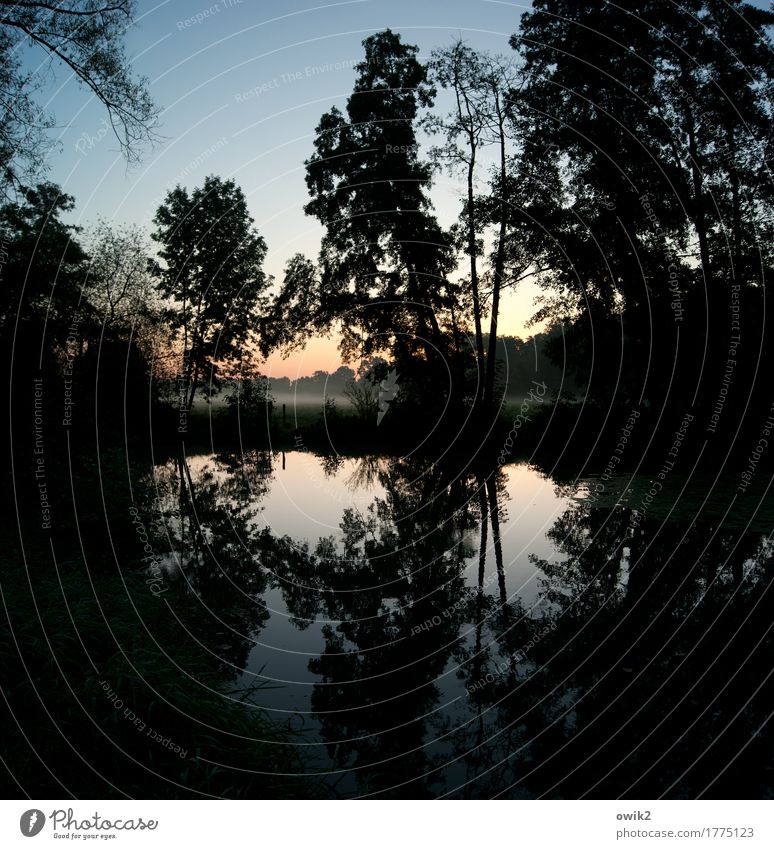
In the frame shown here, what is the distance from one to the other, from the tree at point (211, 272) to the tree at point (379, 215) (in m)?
6.29

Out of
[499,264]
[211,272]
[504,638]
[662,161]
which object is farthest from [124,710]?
[211,272]

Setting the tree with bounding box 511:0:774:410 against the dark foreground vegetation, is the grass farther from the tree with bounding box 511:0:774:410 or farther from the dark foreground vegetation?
the tree with bounding box 511:0:774:410

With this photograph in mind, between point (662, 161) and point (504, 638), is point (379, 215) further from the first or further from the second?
point (504, 638)

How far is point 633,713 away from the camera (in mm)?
4867

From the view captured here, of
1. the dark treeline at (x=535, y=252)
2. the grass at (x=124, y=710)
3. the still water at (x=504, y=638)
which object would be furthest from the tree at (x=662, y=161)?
the grass at (x=124, y=710)

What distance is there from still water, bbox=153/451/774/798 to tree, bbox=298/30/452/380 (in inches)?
598

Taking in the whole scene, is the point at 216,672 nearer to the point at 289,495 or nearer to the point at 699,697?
the point at 699,697

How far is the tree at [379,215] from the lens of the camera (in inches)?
1025

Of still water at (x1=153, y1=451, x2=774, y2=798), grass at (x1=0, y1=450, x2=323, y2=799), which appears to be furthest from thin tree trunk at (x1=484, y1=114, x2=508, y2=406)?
grass at (x1=0, y1=450, x2=323, y2=799)

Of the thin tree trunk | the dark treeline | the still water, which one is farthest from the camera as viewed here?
the thin tree trunk

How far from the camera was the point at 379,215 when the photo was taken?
26.0m

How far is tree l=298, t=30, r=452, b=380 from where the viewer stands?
26.0 m

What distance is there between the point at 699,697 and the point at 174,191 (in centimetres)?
3579
